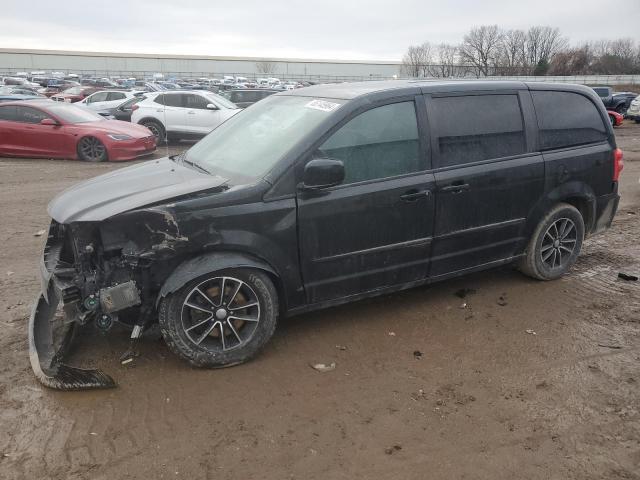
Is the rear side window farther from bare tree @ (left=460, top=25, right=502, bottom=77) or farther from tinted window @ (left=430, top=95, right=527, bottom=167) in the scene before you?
bare tree @ (left=460, top=25, right=502, bottom=77)

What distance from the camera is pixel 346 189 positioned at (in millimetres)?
3848

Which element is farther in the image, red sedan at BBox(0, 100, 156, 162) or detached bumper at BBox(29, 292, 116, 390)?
red sedan at BBox(0, 100, 156, 162)

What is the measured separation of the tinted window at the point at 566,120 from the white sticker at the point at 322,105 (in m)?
1.90

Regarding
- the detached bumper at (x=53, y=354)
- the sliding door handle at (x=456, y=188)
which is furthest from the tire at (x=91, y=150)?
the sliding door handle at (x=456, y=188)

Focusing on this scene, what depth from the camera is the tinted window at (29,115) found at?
12305mm

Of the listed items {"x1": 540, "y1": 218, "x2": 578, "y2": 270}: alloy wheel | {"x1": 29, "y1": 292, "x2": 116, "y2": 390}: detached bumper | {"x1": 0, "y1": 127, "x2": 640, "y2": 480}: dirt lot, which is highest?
{"x1": 540, "y1": 218, "x2": 578, "y2": 270}: alloy wheel

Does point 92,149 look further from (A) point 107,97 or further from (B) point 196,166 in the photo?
(A) point 107,97

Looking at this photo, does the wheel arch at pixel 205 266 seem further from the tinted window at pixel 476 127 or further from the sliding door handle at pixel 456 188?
the tinted window at pixel 476 127

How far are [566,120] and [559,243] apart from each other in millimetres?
1121

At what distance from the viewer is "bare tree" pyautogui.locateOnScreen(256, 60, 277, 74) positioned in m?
107

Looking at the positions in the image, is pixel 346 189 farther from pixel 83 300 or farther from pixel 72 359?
pixel 72 359

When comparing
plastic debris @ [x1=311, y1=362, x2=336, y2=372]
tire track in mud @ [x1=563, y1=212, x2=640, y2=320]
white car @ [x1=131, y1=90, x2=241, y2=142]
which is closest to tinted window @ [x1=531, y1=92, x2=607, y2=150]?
tire track in mud @ [x1=563, y1=212, x2=640, y2=320]

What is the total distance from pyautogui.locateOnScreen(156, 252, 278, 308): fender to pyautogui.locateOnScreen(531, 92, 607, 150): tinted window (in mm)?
2835

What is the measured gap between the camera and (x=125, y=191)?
375 cm
